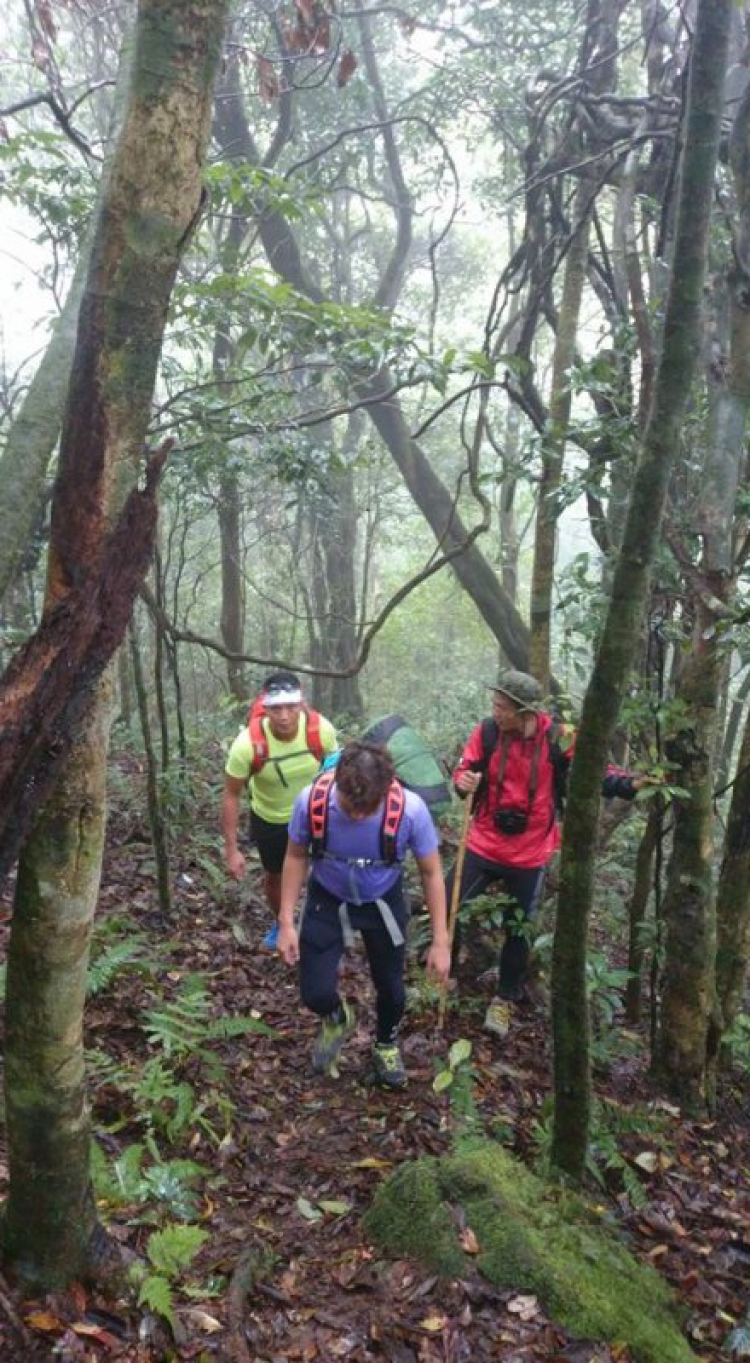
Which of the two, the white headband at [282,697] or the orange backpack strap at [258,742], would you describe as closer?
the white headband at [282,697]

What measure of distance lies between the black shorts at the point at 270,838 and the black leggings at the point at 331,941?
4.47 feet

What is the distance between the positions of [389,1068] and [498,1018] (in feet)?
3.53

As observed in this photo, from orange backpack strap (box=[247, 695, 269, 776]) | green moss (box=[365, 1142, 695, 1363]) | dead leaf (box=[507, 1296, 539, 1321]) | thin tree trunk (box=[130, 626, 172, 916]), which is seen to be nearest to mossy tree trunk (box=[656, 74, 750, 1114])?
green moss (box=[365, 1142, 695, 1363])

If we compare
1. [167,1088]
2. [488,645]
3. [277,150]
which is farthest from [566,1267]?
[488,645]

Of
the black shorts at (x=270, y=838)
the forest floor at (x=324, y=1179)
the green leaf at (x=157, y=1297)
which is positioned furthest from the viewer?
the black shorts at (x=270, y=838)

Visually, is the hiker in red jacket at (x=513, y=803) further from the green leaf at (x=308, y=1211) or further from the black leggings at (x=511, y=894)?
the green leaf at (x=308, y=1211)

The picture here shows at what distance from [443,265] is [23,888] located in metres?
23.1

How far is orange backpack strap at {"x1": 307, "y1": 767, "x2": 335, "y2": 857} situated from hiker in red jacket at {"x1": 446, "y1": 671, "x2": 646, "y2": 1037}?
1312 mm

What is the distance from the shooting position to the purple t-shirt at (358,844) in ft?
15.5

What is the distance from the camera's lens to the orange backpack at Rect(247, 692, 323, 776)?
239 inches

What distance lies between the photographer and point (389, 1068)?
16.8 feet

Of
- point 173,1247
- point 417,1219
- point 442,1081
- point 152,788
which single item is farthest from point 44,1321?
point 152,788

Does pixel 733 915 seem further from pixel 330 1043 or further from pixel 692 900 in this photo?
pixel 330 1043

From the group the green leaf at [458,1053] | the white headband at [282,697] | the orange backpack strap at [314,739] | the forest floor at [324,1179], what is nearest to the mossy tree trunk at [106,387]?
the forest floor at [324,1179]
